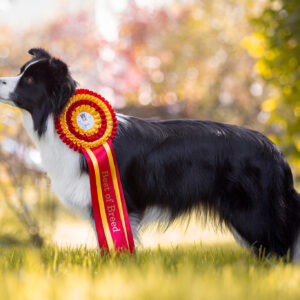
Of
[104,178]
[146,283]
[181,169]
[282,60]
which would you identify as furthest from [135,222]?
[282,60]

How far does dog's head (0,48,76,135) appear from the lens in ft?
9.87

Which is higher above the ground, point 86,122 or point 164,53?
point 164,53

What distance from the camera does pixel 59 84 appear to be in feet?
10.0

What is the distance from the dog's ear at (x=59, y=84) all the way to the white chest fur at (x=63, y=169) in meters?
0.13

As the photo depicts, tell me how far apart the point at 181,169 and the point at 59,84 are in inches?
47.2

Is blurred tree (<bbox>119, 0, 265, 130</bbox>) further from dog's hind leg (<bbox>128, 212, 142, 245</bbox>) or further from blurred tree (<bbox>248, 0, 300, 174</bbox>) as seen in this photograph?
dog's hind leg (<bbox>128, 212, 142, 245</bbox>)

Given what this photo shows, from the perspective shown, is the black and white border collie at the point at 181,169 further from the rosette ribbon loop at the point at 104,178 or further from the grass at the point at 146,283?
the grass at the point at 146,283

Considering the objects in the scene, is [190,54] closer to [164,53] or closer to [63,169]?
[164,53]

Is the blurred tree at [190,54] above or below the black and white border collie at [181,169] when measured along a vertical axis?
above

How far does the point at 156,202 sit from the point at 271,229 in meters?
0.92

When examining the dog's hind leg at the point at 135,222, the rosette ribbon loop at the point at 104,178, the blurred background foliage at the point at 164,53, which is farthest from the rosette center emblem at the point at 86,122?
the blurred background foliage at the point at 164,53

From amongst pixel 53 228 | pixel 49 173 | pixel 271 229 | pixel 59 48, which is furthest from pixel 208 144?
pixel 59 48

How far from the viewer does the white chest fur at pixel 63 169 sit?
3.03 meters

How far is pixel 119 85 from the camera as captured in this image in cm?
1186
